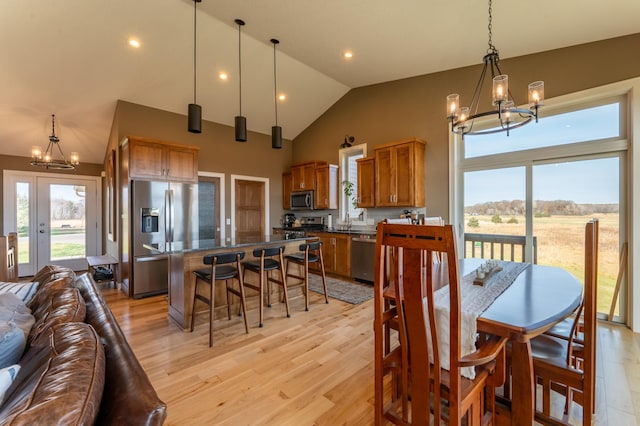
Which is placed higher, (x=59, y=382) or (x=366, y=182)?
(x=366, y=182)

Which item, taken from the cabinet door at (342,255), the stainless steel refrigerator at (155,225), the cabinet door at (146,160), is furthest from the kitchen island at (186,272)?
the cabinet door at (342,255)

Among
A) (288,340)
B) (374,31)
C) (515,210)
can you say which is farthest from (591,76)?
(288,340)

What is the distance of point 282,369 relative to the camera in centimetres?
229

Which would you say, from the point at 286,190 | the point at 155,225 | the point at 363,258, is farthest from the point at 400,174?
the point at 155,225

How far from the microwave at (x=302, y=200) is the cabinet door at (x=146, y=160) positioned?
2.81m

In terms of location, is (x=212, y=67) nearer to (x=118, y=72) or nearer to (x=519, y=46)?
(x=118, y=72)

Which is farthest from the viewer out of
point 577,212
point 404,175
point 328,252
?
point 328,252

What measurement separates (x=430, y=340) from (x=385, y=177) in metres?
3.74

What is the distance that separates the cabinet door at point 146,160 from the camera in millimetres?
4160

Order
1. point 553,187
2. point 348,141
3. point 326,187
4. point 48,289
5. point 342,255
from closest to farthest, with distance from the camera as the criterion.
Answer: point 48,289 → point 553,187 → point 342,255 → point 348,141 → point 326,187

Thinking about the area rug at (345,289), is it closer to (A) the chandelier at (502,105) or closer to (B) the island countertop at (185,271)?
(B) the island countertop at (185,271)

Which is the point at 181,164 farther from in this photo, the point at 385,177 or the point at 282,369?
the point at 282,369

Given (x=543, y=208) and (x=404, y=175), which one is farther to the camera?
(x=404, y=175)

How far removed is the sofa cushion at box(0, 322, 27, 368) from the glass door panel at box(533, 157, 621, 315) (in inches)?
189
